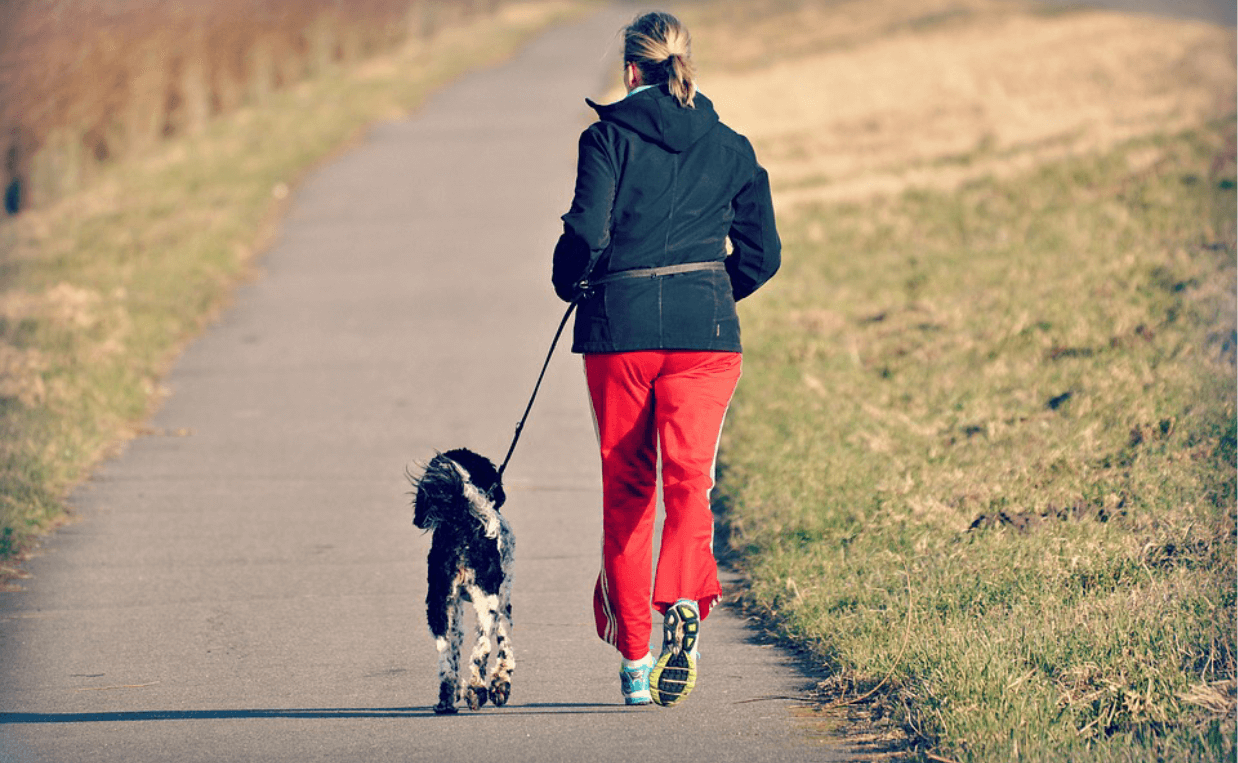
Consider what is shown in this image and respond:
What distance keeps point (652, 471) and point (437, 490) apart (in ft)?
2.45

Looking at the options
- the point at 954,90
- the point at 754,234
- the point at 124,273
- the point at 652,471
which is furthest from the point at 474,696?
the point at 954,90

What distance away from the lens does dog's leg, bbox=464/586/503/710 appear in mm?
5449

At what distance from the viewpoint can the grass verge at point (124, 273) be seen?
9.79 meters

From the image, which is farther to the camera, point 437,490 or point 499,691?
point 499,691

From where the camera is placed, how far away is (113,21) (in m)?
21.4

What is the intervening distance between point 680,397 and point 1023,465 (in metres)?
3.39

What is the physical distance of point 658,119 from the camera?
537cm

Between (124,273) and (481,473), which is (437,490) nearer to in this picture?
(481,473)

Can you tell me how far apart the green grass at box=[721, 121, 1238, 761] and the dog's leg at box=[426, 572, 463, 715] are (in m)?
1.39

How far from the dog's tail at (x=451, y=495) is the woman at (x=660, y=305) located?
1.35 ft

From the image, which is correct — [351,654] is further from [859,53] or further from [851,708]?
[859,53]

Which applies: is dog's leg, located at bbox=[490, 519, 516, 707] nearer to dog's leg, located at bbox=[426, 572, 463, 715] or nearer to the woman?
dog's leg, located at bbox=[426, 572, 463, 715]

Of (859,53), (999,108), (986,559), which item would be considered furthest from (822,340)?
(859,53)

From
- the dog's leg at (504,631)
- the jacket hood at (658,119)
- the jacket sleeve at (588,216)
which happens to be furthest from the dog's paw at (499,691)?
the jacket hood at (658,119)
